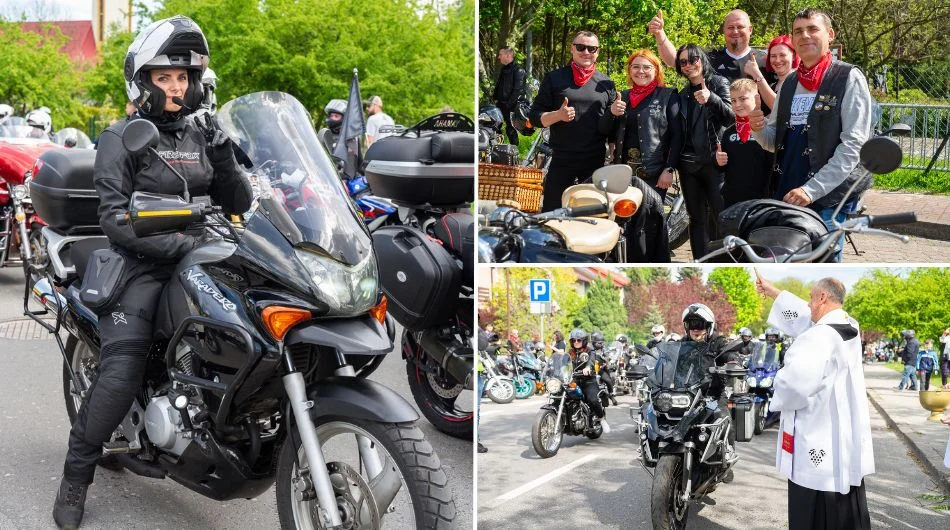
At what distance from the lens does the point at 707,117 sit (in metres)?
4.36

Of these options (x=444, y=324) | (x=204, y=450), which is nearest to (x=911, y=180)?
(x=444, y=324)

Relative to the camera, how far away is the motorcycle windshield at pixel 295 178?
3635 millimetres

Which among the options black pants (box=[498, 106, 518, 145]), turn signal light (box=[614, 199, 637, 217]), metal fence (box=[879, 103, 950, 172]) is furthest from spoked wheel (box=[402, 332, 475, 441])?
metal fence (box=[879, 103, 950, 172])

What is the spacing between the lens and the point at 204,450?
402 centimetres

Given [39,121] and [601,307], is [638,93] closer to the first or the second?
[601,307]

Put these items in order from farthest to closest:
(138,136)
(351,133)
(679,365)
→ (351,133) < (679,365) < (138,136)

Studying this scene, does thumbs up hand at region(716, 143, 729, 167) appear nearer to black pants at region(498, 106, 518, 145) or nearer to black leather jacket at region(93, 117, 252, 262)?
black pants at region(498, 106, 518, 145)

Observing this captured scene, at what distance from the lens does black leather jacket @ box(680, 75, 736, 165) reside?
13.5 ft

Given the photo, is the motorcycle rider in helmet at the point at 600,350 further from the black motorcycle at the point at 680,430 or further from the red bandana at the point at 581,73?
the red bandana at the point at 581,73

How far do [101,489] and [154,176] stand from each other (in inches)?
64.8

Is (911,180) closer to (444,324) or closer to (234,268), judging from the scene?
(444,324)

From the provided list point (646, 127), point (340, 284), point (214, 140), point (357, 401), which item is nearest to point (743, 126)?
point (646, 127)

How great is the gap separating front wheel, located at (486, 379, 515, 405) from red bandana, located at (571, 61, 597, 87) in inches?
48.2

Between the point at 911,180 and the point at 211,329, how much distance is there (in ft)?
9.26
